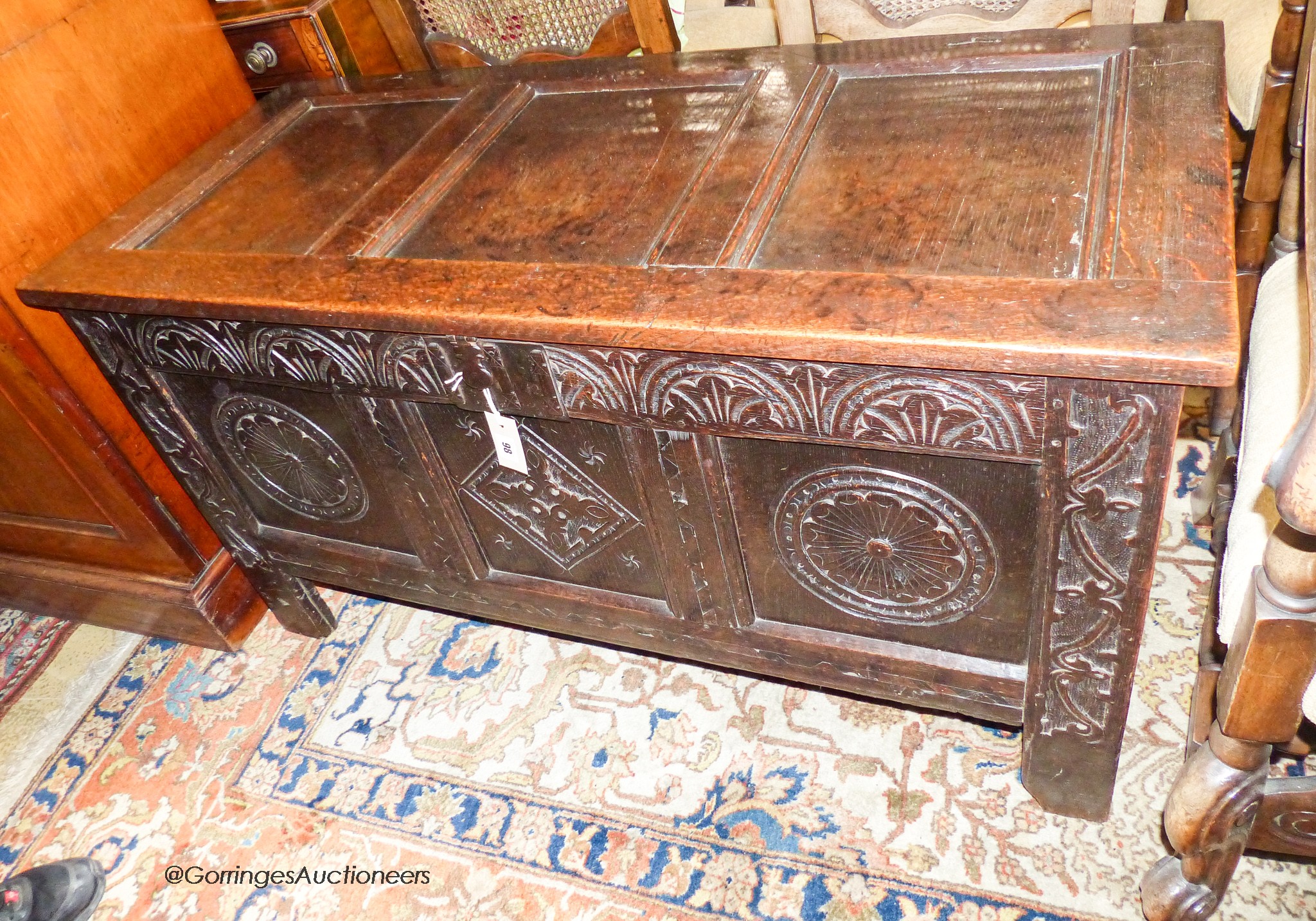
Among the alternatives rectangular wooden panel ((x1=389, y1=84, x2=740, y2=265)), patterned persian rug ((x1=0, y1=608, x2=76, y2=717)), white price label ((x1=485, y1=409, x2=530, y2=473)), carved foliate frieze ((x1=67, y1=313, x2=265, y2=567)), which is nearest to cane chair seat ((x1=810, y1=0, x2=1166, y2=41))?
rectangular wooden panel ((x1=389, y1=84, x2=740, y2=265))

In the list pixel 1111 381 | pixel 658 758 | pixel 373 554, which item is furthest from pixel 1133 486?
pixel 373 554

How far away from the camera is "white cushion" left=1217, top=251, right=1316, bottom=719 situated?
981 mm

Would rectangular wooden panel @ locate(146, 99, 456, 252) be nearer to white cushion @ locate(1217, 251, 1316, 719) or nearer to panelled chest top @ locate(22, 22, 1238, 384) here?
panelled chest top @ locate(22, 22, 1238, 384)

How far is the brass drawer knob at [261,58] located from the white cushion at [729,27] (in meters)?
0.79

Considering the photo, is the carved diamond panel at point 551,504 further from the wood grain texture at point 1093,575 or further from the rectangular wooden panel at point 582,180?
the wood grain texture at point 1093,575

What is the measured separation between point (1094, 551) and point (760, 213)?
0.53m

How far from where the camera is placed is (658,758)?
155 centimetres

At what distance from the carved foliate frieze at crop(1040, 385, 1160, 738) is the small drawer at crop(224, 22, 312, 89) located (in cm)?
156

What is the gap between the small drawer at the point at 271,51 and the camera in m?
1.78

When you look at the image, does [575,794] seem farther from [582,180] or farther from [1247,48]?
[1247,48]

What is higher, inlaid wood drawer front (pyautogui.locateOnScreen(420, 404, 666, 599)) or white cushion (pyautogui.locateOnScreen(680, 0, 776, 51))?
white cushion (pyautogui.locateOnScreen(680, 0, 776, 51))

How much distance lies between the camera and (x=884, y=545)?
1.16 meters

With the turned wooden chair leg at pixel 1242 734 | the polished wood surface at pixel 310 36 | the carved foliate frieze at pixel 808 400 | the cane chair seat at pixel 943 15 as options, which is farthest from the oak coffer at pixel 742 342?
the cane chair seat at pixel 943 15

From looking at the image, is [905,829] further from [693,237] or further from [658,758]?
[693,237]
